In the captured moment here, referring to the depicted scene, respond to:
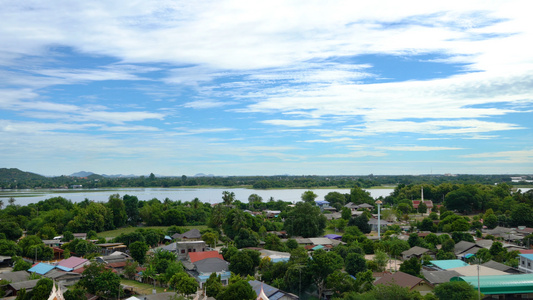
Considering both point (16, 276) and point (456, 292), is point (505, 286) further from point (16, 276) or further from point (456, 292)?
point (16, 276)

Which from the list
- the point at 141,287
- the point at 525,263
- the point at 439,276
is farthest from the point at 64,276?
the point at 525,263

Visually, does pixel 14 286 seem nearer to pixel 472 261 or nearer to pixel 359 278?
pixel 359 278

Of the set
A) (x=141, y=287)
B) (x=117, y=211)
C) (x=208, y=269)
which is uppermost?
(x=117, y=211)

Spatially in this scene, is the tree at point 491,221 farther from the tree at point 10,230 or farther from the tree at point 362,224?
the tree at point 10,230

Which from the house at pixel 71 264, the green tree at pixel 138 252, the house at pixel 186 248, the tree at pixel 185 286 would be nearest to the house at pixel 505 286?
the tree at pixel 185 286

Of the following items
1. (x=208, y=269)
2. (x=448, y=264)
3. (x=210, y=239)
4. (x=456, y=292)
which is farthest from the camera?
(x=210, y=239)

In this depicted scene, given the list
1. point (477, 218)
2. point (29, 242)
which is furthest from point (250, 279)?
point (477, 218)
